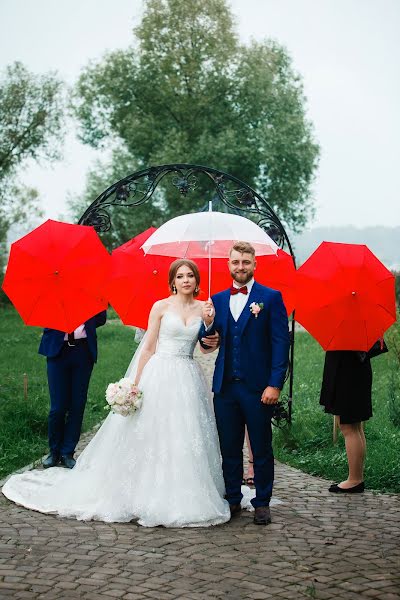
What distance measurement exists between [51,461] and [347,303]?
142 inches

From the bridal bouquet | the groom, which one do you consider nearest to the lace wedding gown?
the bridal bouquet

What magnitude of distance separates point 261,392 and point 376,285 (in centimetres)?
142

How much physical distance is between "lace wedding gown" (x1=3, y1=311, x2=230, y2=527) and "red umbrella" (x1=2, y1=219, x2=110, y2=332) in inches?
35.6

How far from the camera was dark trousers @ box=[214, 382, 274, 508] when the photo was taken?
21.9ft

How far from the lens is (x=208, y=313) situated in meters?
6.67

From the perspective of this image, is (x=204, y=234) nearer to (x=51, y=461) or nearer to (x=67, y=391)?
(x=67, y=391)

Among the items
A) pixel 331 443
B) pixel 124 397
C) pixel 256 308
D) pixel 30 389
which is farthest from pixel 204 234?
pixel 30 389

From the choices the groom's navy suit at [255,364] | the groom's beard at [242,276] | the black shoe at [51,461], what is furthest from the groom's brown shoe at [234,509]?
the black shoe at [51,461]

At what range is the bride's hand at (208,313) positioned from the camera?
6.67m

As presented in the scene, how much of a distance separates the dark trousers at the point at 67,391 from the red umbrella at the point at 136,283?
784 mm

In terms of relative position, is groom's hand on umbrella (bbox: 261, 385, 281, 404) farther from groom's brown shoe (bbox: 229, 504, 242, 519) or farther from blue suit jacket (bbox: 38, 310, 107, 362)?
blue suit jacket (bbox: 38, 310, 107, 362)

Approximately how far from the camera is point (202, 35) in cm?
3538

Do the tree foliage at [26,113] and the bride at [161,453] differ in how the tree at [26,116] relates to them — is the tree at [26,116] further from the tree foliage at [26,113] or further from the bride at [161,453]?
the bride at [161,453]

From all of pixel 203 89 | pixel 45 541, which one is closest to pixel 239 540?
pixel 45 541
